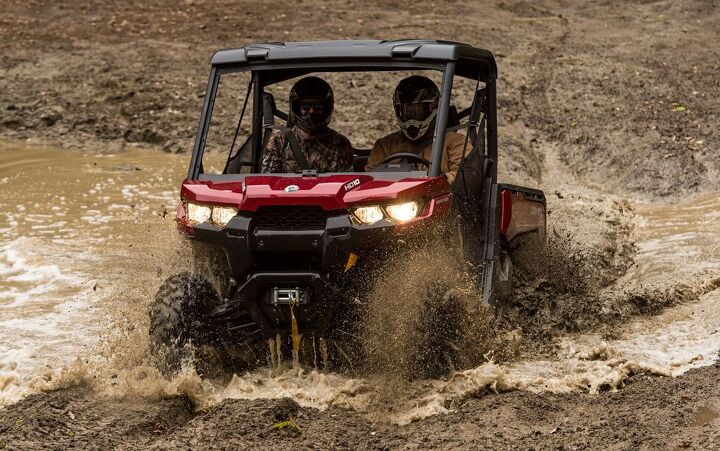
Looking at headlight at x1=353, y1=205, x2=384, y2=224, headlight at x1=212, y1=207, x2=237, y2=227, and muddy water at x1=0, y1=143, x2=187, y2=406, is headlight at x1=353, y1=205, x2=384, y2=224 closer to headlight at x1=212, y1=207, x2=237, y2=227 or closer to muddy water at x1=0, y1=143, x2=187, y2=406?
headlight at x1=212, y1=207, x2=237, y2=227

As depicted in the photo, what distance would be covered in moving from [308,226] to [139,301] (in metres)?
2.64

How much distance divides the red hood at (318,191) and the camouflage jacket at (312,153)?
0.75m

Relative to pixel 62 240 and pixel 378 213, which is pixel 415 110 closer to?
pixel 378 213

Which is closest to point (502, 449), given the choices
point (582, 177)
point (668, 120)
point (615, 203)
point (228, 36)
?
point (615, 203)

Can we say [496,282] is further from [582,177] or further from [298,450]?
[582,177]

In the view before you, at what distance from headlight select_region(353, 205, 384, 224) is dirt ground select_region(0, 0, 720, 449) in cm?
99

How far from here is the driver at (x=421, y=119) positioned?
662cm

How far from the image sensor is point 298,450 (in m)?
4.92

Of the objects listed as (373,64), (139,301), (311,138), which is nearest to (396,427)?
(373,64)

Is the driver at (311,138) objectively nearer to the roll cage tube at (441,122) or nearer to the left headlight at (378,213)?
the roll cage tube at (441,122)

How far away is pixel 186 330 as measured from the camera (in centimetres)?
604

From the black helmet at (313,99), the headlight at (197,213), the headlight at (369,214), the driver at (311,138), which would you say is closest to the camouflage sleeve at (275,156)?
the driver at (311,138)

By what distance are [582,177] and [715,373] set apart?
735 centimetres

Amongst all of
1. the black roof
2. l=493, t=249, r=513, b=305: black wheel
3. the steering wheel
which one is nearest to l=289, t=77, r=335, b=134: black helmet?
the black roof
